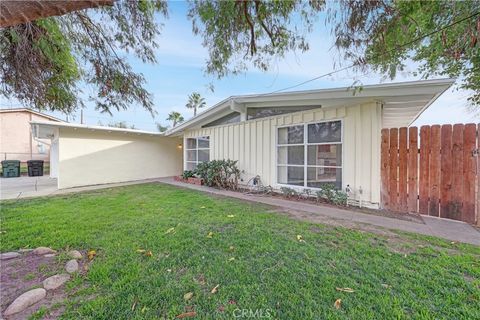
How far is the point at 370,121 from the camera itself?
536cm

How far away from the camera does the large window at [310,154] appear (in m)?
6.01

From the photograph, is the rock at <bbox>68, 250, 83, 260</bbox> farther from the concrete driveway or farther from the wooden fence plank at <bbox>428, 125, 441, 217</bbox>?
the concrete driveway

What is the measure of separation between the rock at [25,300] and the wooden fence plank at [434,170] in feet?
21.8

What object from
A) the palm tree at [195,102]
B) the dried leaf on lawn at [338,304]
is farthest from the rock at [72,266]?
the palm tree at [195,102]

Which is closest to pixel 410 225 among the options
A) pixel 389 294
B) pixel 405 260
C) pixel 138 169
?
pixel 405 260

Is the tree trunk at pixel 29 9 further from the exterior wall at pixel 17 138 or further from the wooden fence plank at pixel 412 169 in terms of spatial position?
the exterior wall at pixel 17 138

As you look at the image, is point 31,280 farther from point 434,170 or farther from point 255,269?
point 434,170

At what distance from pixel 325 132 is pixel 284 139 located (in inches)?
55.3

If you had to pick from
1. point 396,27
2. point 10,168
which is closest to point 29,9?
point 396,27

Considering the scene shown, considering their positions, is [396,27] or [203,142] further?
[203,142]

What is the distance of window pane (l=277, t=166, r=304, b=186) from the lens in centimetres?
674

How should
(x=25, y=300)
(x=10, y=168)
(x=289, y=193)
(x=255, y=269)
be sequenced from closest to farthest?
(x=25, y=300) < (x=255, y=269) < (x=289, y=193) < (x=10, y=168)

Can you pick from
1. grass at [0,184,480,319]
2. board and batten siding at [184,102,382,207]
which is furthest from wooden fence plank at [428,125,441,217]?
grass at [0,184,480,319]

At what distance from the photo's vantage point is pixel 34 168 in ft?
46.9
